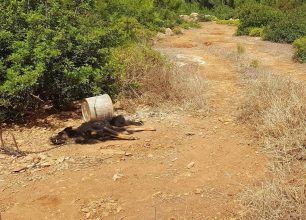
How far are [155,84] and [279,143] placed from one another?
3242mm

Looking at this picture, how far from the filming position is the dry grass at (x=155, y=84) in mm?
8438

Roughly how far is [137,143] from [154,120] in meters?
1.06

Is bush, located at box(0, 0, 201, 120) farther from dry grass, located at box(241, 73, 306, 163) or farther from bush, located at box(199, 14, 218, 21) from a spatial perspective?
bush, located at box(199, 14, 218, 21)

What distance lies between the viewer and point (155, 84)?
8.73 meters

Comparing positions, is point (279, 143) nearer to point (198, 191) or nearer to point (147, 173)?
point (198, 191)

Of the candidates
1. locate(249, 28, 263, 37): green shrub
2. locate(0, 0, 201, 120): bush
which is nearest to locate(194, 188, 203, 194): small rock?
locate(0, 0, 201, 120): bush

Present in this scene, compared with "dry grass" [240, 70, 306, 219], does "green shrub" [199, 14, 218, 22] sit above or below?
below

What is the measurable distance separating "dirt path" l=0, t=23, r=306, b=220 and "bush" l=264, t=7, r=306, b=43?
935 cm

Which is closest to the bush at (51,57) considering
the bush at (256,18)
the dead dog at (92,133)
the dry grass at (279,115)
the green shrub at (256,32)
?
the dead dog at (92,133)

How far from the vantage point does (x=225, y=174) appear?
5.70 m

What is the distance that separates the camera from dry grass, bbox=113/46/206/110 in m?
8.44

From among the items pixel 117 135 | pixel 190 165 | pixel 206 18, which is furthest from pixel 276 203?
pixel 206 18

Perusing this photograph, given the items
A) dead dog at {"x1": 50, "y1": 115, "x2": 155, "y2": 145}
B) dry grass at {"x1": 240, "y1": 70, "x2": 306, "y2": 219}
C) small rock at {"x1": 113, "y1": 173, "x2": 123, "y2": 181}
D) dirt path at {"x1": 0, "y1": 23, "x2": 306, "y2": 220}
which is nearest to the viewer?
dry grass at {"x1": 240, "y1": 70, "x2": 306, "y2": 219}

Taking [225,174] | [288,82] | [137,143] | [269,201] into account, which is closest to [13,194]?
[137,143]
